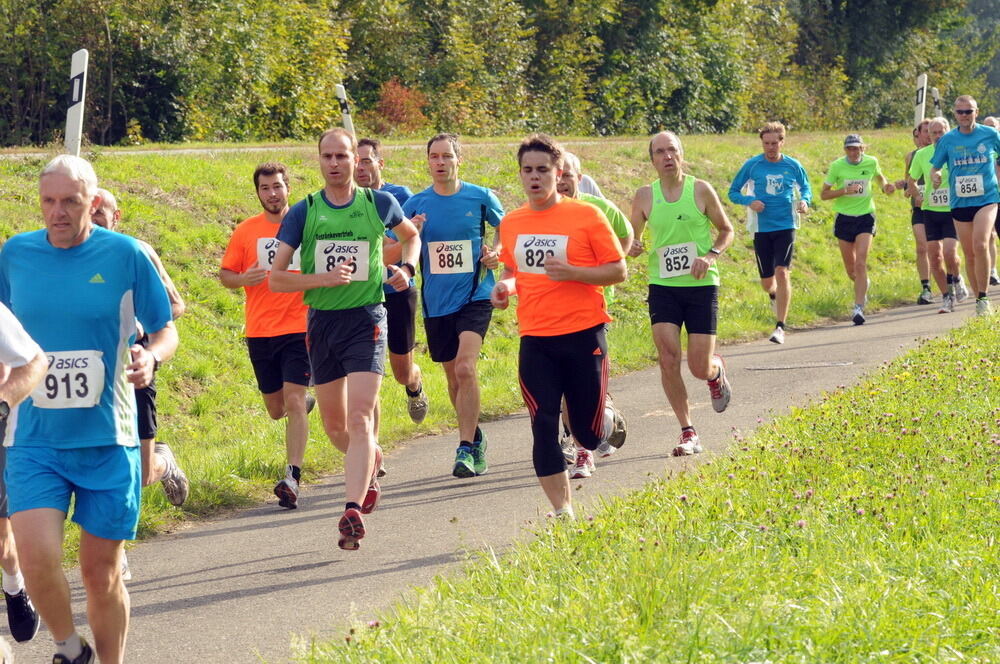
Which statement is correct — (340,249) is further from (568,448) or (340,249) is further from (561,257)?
(568,448)

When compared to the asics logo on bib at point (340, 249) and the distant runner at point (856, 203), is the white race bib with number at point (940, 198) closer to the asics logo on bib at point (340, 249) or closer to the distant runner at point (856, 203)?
the distant runner at point (856, 203)

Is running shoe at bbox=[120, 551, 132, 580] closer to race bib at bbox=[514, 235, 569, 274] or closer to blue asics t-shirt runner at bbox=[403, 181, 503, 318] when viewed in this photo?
race bib at bbox=[514, 235, 569, 274]

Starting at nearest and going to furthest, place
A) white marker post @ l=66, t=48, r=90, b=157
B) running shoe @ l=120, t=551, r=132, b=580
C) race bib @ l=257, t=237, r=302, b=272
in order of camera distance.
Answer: running shoe @ l=120, t=551, r=132, b=580, race bib @ l=257, t=237, r=302, b=272, white marker post @ l=66, t=48, r=90, b=157

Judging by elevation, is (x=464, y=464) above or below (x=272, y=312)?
below

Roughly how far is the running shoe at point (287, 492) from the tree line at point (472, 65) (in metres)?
19.0

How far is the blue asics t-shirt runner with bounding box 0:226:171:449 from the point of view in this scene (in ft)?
17.4

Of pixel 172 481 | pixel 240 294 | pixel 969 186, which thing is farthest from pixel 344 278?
pixel 969 186

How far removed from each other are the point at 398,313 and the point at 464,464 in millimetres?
1427

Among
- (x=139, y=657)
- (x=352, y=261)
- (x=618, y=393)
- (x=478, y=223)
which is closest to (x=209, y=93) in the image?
(x=618, y=393)

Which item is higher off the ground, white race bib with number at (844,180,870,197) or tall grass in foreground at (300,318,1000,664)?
white race bib with number at (844,180,870,197)

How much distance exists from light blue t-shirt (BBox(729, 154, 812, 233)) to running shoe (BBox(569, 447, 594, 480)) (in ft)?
21.6

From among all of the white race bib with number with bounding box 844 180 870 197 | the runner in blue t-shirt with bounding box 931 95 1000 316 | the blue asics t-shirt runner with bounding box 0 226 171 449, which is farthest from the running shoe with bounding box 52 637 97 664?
the white race bib with number with bounding box 844 180 870 197

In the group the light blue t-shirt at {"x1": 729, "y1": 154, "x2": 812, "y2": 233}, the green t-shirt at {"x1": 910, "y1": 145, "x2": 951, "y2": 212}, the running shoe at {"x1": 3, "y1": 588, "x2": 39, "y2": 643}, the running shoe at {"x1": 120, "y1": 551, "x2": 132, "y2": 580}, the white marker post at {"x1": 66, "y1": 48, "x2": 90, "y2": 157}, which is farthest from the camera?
the green t-shirt at {"x1": 910, "y1": 145, "x2": 951, "y2": 212}

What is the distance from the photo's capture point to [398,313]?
34.3ft
